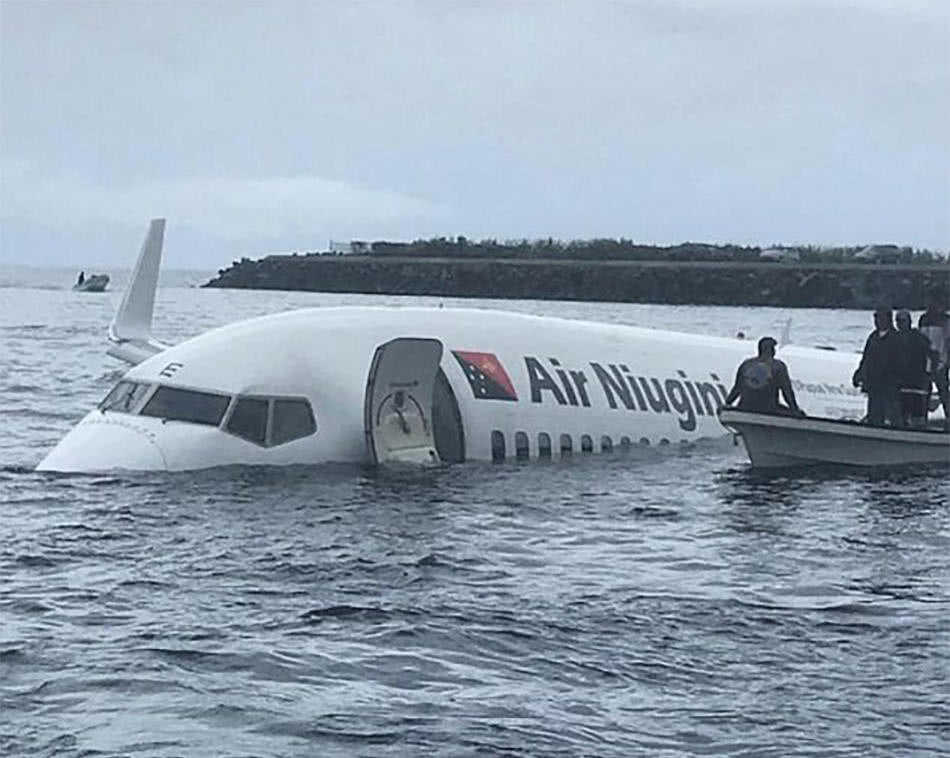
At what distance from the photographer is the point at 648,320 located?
8138 cm

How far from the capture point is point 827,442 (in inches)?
912

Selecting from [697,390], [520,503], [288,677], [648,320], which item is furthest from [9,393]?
[648,320]

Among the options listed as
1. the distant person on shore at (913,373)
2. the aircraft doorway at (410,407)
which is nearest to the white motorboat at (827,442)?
the distant person on shore at (913,373)

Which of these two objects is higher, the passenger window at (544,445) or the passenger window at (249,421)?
the passenger window at (249,421)

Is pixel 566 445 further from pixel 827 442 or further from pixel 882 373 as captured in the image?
pixel 882 373

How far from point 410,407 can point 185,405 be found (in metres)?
2.77

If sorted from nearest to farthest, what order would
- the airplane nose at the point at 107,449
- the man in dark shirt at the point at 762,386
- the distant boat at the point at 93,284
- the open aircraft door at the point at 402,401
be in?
1. the airplane nose at the point at 107,449
2. the open aircraft door at the point at 402,401
3. the man in dark shirt at the point at 762,386
4. the distant boat at the point at 93,284

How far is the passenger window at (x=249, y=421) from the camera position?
68.5 feet

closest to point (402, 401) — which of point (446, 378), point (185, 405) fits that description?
point (446, 378)

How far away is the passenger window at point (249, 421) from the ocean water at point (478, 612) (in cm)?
62

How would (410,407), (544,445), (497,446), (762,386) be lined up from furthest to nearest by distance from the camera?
(762,386), (544,445), (497,446), (410,407)

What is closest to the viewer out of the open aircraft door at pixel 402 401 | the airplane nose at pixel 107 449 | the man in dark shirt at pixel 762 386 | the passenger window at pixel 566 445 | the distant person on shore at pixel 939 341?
the airplane nose at pixel 107 449

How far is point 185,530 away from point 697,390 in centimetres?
1050

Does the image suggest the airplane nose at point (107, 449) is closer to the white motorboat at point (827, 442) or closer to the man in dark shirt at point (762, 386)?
the white motorboat at point (827, 442)
